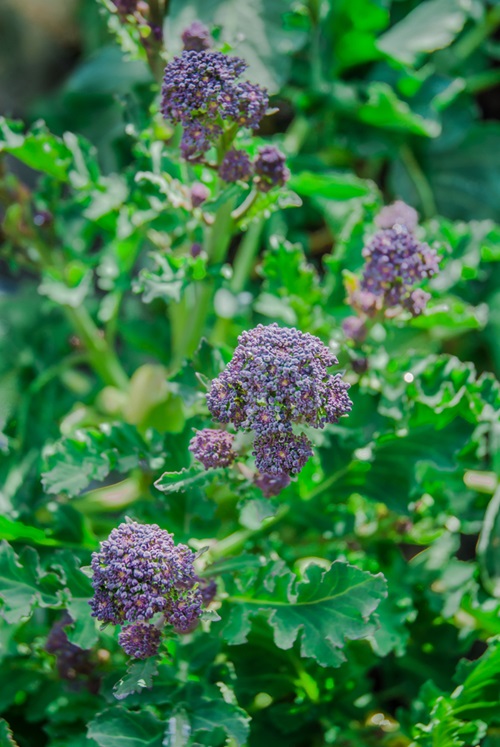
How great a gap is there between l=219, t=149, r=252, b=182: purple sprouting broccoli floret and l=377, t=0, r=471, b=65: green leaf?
746 millimetres

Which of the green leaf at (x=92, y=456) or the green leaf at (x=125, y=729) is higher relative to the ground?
the green leaf at (x=92, y=456)

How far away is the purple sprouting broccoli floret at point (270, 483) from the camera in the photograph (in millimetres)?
953

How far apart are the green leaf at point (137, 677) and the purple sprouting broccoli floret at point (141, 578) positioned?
2.1 inches

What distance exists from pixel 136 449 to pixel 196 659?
279mm

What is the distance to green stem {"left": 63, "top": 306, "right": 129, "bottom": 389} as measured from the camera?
151cm

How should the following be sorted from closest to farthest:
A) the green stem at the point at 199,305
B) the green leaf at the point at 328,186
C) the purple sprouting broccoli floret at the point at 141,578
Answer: the purple sprouting broccoli floret at the point at 141,578, the green stem at the point at 199,305, the green leaf at the point at 328,186

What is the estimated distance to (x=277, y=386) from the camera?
786 mm

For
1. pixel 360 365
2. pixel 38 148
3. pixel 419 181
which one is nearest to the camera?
pixel 360 365

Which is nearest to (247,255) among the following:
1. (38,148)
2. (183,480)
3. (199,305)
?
(199,305)

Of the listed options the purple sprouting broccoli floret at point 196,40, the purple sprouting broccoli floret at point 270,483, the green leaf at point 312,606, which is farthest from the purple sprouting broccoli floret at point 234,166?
the green leaf at point 312,606

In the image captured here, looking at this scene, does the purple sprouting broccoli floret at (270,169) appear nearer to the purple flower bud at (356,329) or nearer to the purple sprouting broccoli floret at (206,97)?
the purple sprouting broccoli floret at (206,97)

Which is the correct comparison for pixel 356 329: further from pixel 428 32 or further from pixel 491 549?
pixel 428 32

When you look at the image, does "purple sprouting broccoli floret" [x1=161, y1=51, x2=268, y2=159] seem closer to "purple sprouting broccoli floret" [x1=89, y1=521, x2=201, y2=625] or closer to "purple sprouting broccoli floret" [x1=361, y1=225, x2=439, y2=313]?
"purple sprouting broccoli floret" [x1=361, y1=225, x2=439, y2=313]

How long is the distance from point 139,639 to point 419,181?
1.30 m
